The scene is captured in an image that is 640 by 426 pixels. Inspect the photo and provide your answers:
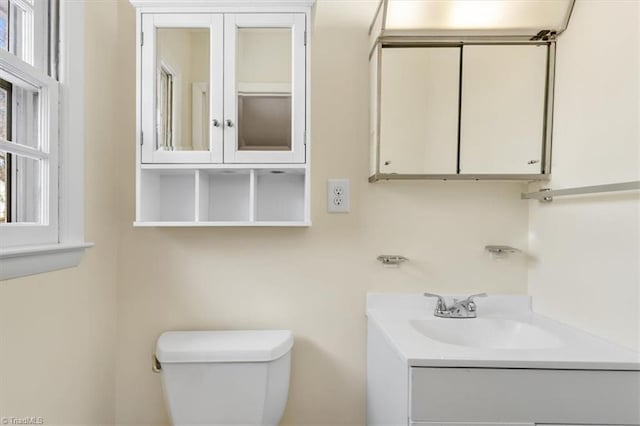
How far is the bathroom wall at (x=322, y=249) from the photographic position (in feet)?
4.95

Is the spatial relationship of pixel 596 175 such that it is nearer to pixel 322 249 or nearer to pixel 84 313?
pixel 322 249

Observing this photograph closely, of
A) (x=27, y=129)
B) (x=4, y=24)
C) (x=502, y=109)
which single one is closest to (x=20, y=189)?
(x=27, y=129)

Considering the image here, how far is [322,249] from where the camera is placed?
152 centimetres

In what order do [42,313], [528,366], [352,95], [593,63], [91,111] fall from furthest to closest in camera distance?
[352,95]
[91,111]
[593,63]
[42,313]
[528,366]

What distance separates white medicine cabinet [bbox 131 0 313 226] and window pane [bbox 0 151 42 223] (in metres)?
0.30

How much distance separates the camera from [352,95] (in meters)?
1.51

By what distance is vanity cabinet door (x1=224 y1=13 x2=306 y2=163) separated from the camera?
53.2 inches

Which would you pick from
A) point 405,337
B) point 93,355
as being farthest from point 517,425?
point 93,355

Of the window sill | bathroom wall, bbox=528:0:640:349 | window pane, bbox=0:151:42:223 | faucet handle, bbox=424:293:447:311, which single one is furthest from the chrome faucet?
window pane, bbox=0:151:42:223

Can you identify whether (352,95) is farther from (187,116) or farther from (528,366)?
(528,366)

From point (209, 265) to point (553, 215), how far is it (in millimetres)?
1204

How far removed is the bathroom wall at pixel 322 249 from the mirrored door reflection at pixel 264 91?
6.6 inches

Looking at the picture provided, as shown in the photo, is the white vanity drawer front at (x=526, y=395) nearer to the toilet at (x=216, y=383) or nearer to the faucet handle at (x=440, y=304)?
the faucet handle at (x=440, y=304)

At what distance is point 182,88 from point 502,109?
3.54 ft
